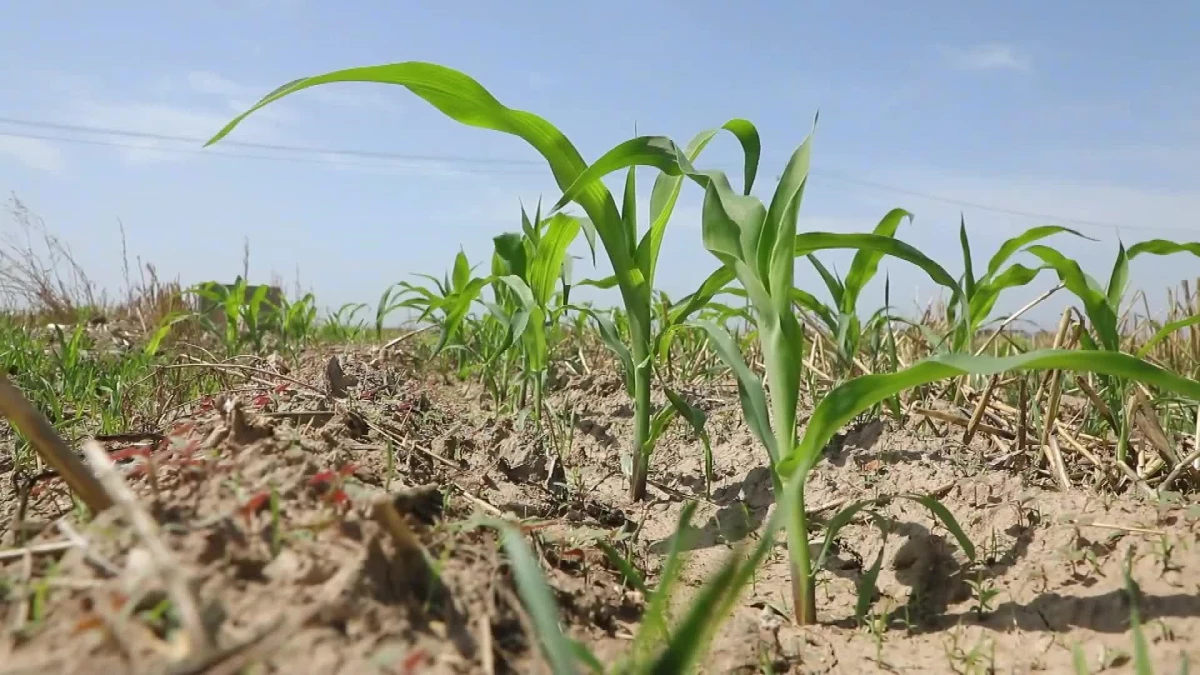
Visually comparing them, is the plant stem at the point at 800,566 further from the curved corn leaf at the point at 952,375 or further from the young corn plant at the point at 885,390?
the curved corn leaf at the point at 952,375

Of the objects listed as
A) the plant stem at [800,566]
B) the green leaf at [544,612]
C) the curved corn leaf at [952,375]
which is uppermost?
the curved corn leaf at [952,375]

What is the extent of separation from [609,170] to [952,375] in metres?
0.69

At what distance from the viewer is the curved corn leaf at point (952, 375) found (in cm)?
95

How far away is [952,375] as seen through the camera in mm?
1005

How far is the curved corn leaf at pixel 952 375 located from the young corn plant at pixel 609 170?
53cm

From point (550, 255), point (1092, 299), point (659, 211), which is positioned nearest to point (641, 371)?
point (659, 211)

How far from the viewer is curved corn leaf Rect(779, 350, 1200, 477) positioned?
0.95 meters

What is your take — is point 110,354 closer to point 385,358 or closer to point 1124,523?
point 385,358

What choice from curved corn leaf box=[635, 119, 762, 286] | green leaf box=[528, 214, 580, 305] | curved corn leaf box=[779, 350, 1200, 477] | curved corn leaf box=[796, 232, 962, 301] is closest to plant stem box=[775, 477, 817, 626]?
curved corn leaf box=[779, 350, 1200, 477]

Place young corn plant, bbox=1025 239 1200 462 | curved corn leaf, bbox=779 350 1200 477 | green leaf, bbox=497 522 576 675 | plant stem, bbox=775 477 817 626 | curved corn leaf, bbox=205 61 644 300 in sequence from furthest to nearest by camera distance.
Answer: young corn plant, bbox=1025 239 1200 462 < curved corn leaf, bbox=205 61 644 300 < plant stem, bbox=775 477 817 626 < curved corn leaf, bbox=779 350 1200 477 < green leaf, bbox=497 522 576 675

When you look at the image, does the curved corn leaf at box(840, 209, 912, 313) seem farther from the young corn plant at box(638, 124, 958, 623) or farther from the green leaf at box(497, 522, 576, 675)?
the green leaf at box(497, 522, 576, 675)

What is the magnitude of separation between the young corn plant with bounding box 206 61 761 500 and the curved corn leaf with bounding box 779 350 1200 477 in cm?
→ 53

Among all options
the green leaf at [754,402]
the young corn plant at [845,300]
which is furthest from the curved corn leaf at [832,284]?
the green leaf at [754,402]

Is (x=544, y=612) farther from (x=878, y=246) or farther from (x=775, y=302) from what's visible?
(x=878, y=246)
